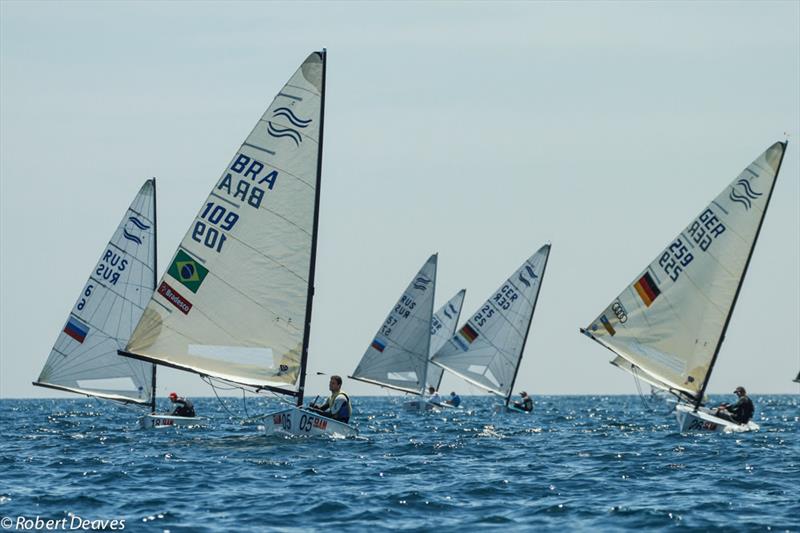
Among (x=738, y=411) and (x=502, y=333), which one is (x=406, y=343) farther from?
(x=738, y=411)

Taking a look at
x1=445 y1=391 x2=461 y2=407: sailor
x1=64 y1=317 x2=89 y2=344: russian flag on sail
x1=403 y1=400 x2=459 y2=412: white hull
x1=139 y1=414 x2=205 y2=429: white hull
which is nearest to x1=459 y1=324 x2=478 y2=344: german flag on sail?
x1=403 y1=400 x2=459 y2=412: white hull

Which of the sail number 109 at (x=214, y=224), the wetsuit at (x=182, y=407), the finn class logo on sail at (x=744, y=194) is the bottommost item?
the wetsuit at (x=182, y=407)

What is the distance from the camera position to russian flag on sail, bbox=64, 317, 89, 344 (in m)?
37.3

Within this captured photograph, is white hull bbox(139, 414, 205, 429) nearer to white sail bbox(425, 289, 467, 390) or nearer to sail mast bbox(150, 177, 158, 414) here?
sail mast bbox(150, 177, 158, 414)

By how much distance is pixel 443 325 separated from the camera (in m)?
74.1

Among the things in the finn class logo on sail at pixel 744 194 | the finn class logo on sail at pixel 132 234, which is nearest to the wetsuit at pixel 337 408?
the finn class logo on sail at pixel 132 234

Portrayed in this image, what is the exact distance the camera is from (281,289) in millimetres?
27750

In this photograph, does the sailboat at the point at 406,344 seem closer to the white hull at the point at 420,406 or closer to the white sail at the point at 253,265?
the white hull at the point at 420,406

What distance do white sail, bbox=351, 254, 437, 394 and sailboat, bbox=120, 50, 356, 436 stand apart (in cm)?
3238

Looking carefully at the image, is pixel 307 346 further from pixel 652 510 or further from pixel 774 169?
pixel 774 169

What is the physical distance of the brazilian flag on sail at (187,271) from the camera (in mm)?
27719

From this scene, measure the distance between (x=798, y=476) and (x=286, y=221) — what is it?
39.3 feet

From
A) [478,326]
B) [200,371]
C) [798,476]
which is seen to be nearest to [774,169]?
[798,476]

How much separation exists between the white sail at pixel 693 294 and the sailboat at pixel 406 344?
23815 mm
